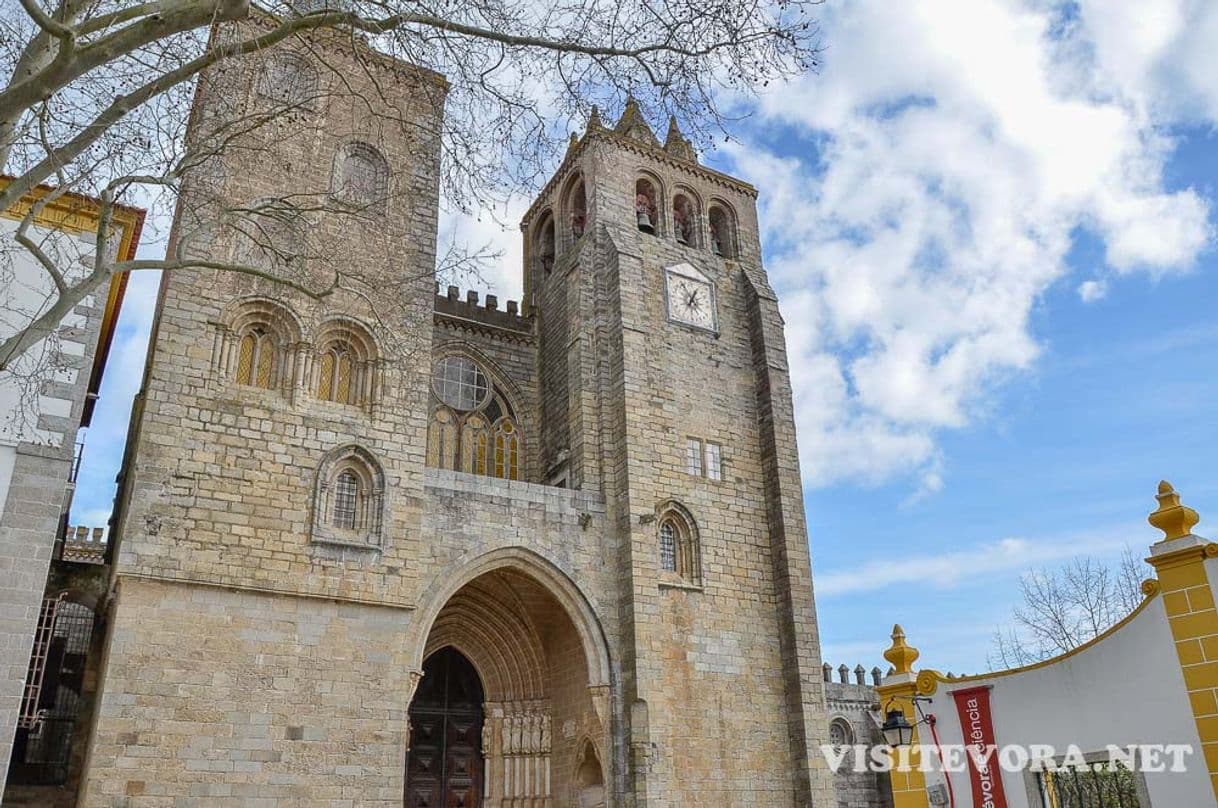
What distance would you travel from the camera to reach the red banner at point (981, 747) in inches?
332

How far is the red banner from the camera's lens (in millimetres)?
8441

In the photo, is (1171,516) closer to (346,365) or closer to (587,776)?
(587,776)

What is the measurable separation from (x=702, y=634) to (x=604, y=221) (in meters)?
7.57

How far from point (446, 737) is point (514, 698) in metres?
1.22

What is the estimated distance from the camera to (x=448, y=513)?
13.1 m

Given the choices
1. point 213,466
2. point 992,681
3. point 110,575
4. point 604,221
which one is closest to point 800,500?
point 604,221

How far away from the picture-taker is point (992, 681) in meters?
8.73

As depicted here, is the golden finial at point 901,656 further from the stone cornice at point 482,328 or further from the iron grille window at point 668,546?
the stone cornice at point 482,328

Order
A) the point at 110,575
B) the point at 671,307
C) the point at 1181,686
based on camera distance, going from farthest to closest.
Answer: the point at 671,307 < the point at 110,575 < the point at 1181,686

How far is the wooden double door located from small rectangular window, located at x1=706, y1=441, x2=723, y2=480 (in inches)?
201

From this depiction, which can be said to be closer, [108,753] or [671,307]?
[108,753]

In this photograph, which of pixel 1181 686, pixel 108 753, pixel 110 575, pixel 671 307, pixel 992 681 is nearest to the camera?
pixel 1181 686

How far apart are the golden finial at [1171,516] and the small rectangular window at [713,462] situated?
8491 millimetres

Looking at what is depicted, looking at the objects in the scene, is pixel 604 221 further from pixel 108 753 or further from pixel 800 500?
pixel 108 753
